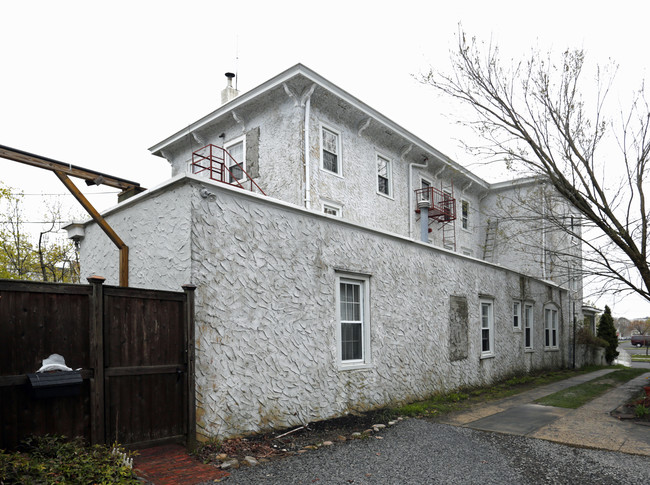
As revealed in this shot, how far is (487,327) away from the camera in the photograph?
1359cm

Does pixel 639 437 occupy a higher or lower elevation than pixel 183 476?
lower

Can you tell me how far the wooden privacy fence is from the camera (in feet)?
13.8

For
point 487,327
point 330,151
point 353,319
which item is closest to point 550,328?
point 487,327

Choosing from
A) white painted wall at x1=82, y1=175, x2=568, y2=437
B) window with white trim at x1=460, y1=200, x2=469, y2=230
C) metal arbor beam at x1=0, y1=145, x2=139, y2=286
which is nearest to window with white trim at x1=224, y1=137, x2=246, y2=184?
white painted wall at x1=82, y1=175, x2=568, y2=437

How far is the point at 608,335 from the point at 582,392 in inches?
631

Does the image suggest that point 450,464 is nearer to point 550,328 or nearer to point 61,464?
point 61,464

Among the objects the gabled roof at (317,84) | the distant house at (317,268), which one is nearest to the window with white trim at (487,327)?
the distant house at (317,268)

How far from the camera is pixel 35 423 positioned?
13.8 feet

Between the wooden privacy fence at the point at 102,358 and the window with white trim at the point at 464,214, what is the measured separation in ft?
54.8

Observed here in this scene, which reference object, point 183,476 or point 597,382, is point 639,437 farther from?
point 597,382

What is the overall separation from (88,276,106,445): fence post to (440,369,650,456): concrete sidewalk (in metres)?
5.73

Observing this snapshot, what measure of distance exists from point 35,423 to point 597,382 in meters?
15.4

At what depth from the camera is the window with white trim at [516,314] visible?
15.3m

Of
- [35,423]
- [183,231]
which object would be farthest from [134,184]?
[35,423]
